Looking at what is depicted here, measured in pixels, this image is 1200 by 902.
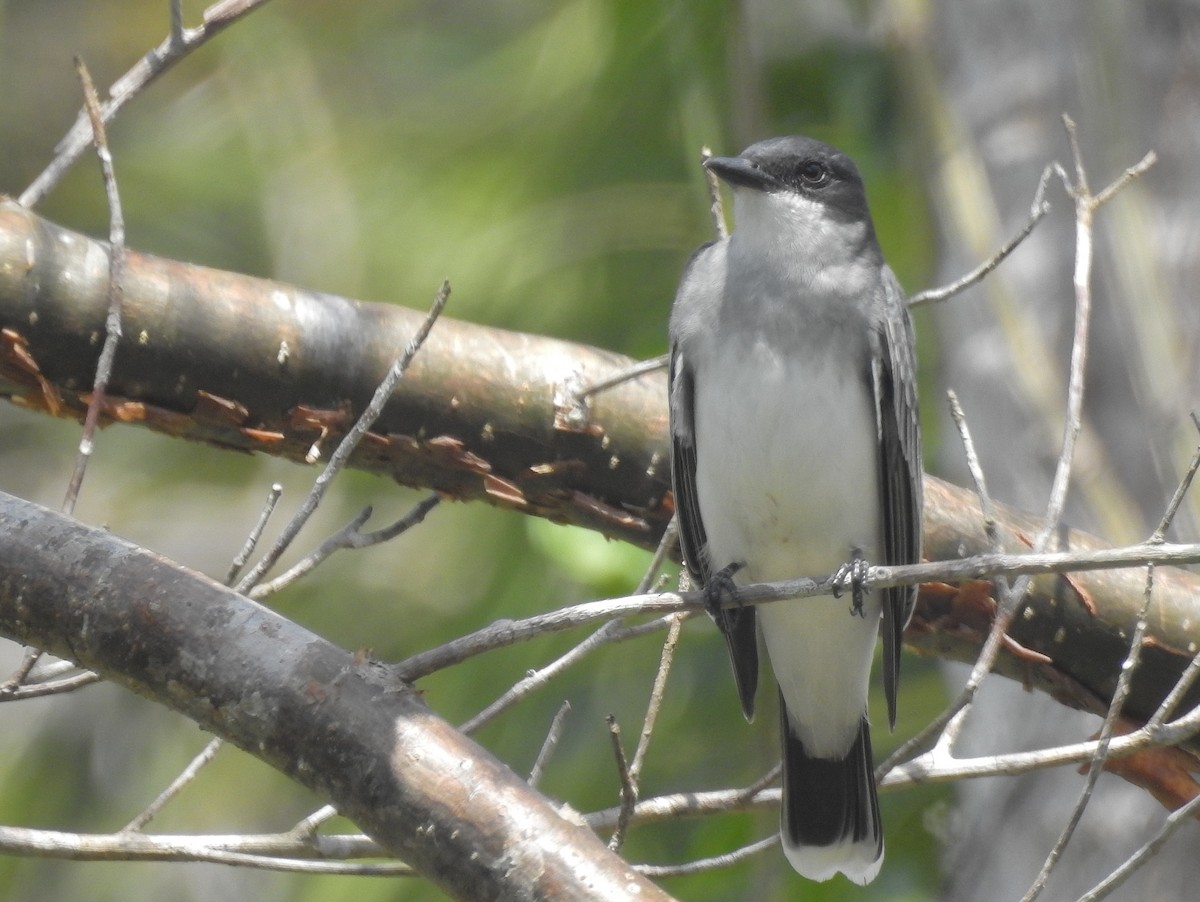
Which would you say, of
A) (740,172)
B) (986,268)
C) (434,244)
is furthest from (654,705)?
(434,244)

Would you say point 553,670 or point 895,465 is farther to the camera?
point 895,465

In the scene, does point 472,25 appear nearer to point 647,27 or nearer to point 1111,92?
point 647,27

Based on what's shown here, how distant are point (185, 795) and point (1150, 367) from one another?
4.06 m

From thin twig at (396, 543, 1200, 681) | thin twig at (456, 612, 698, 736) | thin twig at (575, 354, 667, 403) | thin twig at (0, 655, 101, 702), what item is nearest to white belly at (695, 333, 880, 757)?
thin twig at (575, 354, 667, 403)

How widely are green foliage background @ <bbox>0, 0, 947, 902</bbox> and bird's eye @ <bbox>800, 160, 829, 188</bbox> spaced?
0.38 metres

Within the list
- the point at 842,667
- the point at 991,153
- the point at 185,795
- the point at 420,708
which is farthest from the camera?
the point at 185,795

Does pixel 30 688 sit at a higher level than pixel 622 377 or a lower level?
lower

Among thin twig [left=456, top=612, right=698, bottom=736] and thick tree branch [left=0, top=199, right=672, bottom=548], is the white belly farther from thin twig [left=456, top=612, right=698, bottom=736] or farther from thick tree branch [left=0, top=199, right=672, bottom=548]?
thin twig [left=456, top=612, right=698, bottom=736]

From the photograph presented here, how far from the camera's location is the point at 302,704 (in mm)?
2178

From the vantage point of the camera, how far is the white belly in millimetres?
3312

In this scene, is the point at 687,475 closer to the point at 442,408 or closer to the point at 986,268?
the point at 442,408

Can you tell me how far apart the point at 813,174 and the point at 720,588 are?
1.11 metres

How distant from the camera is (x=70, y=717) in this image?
6.44m

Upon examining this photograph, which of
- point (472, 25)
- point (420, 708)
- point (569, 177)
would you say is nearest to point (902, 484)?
point (420, 708)
